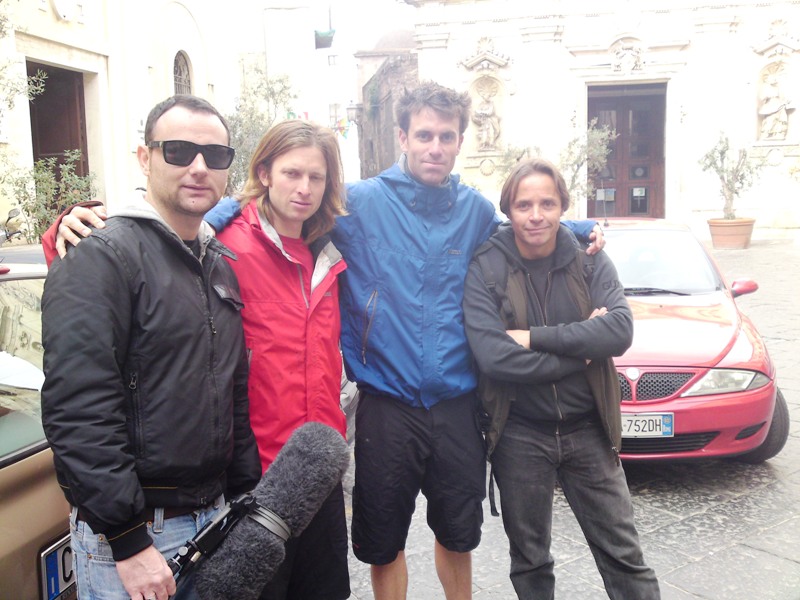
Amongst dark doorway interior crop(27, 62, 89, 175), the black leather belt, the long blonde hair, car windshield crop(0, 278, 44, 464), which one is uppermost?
dark doorway interior crop(27, 62, 89, 175)

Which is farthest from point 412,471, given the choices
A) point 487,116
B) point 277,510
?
point 487,116

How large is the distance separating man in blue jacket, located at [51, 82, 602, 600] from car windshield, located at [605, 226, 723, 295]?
298cm

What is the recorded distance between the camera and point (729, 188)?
18.3 meters

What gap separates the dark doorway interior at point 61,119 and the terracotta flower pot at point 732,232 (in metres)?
14.4

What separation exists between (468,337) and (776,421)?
3072 mm

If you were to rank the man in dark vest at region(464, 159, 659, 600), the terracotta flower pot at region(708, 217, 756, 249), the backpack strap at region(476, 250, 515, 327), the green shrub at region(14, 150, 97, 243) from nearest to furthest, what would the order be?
the man in dark vest at region(464, 159, 659, 600) → the backpack strap at region(476, 250, 515, 327) → the green shrub at region(14, 150, 97, 243) → the terracotta flower pot at region(708, 217, 756, 249)

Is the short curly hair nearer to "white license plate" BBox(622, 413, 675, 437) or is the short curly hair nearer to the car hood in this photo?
the car hood

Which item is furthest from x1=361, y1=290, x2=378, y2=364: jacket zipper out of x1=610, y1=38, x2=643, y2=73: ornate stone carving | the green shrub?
x1=610, y1=38, x2=643, y2=73: ornate stone carving

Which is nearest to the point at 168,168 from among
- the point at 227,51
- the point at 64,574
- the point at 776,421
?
the point at 64,574

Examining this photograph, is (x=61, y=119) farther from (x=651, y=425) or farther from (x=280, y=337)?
(x=280, y=337)

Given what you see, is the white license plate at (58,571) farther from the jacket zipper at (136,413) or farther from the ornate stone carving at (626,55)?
the ornate stone carving at (626,55)

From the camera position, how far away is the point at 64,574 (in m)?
1.98

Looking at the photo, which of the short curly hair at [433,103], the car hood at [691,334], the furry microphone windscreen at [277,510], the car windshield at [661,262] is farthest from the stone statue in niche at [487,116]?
the furry microphone windscreen at [277,510]

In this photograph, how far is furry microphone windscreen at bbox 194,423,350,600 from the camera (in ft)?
5.86
